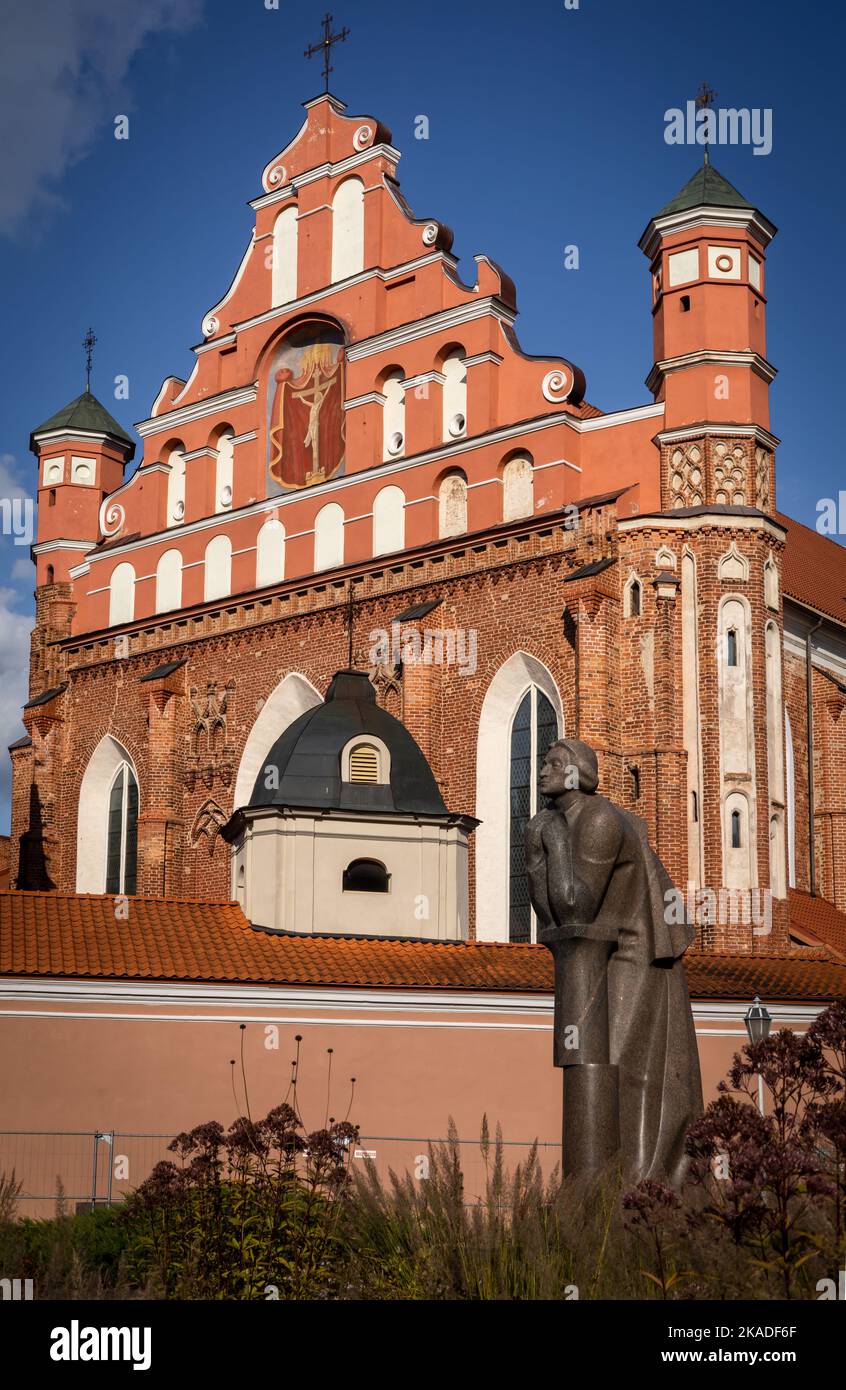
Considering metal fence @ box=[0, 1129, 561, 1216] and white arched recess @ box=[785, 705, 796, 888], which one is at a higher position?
white arched recess @ box=[785, 705, 796, 888]

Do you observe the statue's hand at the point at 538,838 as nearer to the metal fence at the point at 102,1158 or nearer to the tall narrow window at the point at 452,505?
the metal fence at the point at 102,1158

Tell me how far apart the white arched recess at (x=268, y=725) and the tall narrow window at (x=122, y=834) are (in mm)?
2988

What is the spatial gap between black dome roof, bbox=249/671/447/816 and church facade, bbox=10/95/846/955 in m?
0.27

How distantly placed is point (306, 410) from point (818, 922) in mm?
12336

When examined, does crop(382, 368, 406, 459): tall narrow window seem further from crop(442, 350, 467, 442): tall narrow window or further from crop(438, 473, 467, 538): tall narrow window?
crop(438, 473, 467, 538): tall narrow window

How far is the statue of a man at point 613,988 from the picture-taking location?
27.4 ft

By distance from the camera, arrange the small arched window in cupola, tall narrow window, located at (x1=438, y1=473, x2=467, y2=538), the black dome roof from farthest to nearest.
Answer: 1. tall narrow window, located at (x1=438, y1=473, x2=467, y2=538)
2. the black dome roof
3. the small arched window in cupola

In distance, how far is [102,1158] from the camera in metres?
17.5

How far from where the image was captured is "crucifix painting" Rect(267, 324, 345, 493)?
2941 cm

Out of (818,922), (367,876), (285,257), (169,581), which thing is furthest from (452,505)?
(818,922)

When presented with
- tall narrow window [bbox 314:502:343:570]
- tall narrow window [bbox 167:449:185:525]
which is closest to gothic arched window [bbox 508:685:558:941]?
tall narrow window [bbox 314:502:343:570]
